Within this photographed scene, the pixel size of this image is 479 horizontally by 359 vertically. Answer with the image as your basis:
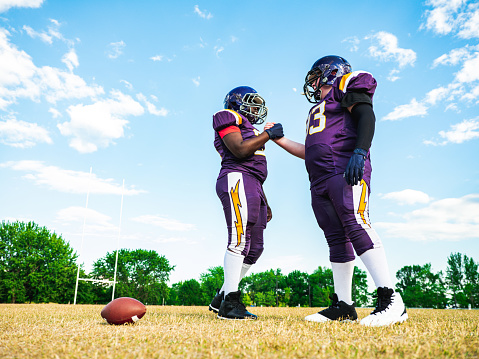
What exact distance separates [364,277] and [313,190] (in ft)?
160

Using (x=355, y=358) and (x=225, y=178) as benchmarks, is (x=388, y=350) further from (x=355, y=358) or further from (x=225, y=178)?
(x=225, y=178)

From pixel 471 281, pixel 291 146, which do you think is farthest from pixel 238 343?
pixel 471 281

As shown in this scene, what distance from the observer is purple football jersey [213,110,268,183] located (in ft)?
10.4

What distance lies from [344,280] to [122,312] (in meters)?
1.65

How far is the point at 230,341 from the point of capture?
1.67 meters

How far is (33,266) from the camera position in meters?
24.4

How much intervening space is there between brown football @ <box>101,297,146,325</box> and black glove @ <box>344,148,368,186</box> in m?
1.76

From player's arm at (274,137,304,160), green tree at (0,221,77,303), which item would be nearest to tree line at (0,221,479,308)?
green tree at (0,221,77,303)

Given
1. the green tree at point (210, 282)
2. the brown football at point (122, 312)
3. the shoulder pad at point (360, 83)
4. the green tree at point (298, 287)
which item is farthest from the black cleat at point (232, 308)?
the green tree at point (298, 287)

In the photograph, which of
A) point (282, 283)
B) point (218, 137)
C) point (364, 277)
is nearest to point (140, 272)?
point (282, 283)

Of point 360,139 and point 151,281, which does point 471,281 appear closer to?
point 151,281

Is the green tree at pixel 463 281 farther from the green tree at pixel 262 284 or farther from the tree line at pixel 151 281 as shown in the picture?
the green tree at pixel 262 284

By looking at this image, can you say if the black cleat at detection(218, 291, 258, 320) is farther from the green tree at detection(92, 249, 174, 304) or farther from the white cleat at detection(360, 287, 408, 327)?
the green tree at detection(92, 249, 174, 304)

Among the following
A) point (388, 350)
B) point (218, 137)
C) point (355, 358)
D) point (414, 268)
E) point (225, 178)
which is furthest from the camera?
point (414, 268)
